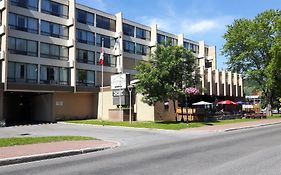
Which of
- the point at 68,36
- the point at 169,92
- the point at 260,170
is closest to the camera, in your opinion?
the point at 260,170

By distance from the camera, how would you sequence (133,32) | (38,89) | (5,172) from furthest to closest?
(133,32) < (38,89) < (5,172)

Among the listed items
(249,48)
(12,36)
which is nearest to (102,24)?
(12,36)

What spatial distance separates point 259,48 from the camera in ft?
177

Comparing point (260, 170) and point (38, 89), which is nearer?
point (260, 170)

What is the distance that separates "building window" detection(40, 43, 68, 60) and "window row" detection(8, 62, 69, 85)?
1329 millimetres

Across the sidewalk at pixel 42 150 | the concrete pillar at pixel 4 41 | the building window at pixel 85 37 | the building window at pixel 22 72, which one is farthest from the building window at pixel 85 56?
the sidewalk at pixel 42 150

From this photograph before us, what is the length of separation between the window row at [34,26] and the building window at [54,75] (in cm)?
408

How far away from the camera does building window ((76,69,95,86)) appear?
47.1 m

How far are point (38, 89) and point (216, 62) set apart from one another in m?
49.5

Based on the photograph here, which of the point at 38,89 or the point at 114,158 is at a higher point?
the point at 38,89

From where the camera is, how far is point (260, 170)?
9.64 m

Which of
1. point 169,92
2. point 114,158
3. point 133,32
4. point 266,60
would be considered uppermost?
point 133,32

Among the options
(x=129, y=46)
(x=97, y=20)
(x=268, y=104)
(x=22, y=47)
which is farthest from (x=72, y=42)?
(x=268, y=104)

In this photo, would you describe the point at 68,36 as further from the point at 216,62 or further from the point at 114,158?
the point at 216,62
